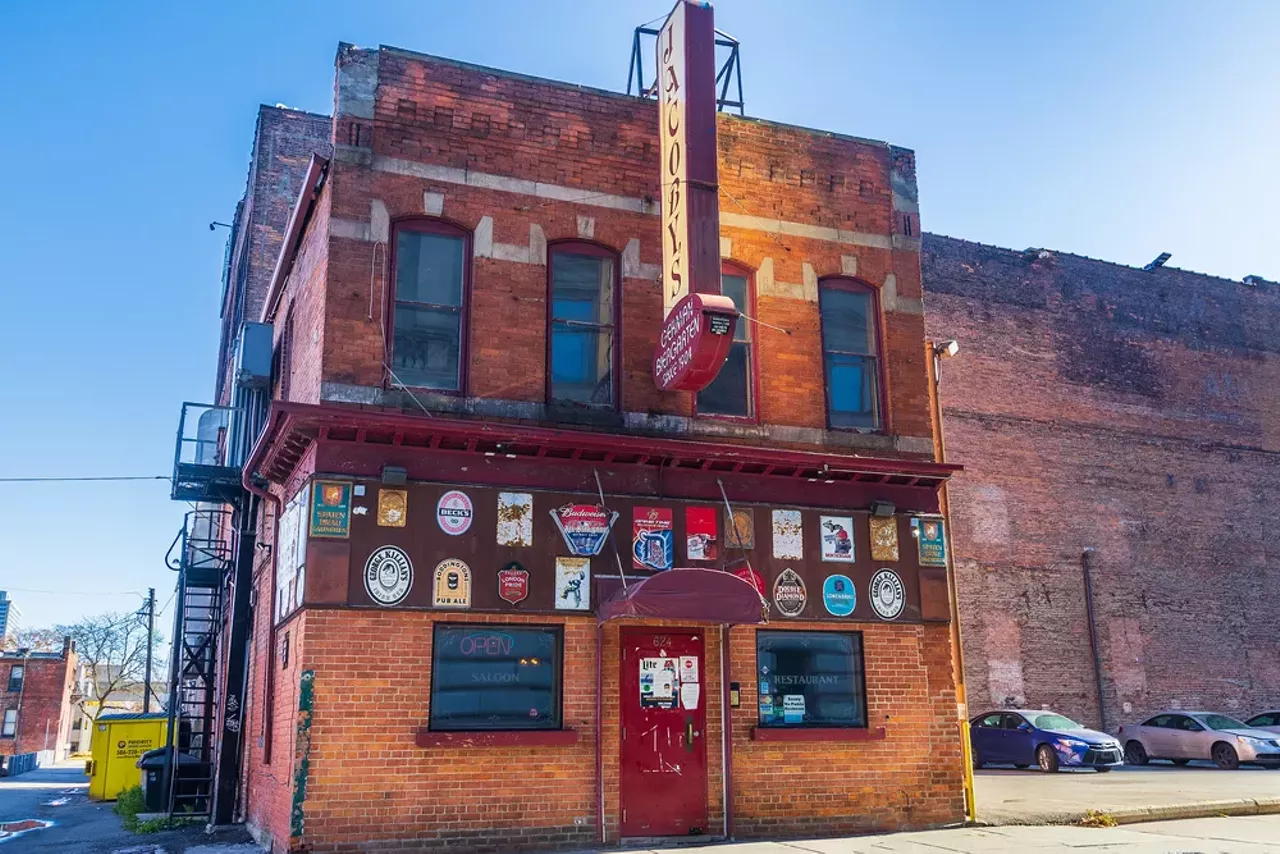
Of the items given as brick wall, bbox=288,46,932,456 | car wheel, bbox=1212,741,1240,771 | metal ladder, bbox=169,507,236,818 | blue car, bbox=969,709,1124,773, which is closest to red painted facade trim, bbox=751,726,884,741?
brick wall, bbox=288,46,932,456

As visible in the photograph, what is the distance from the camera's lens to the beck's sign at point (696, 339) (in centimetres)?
1191

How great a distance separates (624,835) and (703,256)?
21.9ft

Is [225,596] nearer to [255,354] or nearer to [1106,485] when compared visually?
[255,354]

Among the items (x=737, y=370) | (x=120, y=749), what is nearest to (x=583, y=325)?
(x=737, y=370)

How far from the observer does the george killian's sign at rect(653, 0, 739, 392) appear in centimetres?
1216

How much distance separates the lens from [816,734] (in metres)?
13.3

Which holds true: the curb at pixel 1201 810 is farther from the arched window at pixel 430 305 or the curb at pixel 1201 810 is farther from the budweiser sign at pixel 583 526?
the arched window at pixel 430 305

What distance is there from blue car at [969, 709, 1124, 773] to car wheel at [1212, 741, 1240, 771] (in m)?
2.94

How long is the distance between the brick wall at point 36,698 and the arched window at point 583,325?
6220cm

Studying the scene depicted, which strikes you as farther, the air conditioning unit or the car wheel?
the car wheel

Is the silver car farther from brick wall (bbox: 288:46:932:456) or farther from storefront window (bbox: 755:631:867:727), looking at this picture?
storefront window (bbox: 755:631:867:727)

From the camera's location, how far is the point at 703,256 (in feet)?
42.3

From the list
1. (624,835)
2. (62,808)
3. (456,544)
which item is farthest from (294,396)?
(62,808)

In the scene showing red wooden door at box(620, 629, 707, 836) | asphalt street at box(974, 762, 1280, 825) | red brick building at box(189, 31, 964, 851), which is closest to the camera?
Answer: red brick building at box(189, 31, 964, 851)
